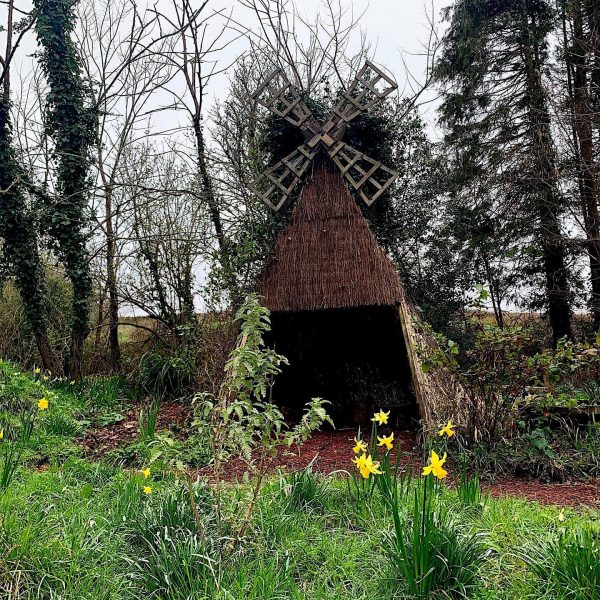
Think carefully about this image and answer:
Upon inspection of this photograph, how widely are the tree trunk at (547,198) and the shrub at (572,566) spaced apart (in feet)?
27.1

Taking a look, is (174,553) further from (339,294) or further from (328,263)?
(328,263)

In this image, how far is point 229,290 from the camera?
7551 mm

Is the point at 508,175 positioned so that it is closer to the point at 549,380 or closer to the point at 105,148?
the point at 549,380

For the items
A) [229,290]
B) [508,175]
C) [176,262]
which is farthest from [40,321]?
[508,175]

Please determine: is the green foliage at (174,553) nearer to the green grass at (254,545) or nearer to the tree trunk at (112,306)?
the green grass at (254,545)

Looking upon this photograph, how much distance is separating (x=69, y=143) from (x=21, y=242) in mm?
1721

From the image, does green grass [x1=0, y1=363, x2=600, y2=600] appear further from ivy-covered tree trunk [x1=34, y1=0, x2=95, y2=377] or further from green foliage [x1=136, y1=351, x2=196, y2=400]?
ivy-covered tree trunk [x1=34, y1=0, x2=95, y2=377]

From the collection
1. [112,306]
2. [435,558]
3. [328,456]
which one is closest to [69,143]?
[112,306]

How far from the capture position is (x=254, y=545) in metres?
2.43

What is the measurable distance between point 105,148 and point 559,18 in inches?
385

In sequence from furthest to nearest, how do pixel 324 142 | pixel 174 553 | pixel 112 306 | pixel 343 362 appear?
pixel 112 306
pixel 343 362
pixel 324 142
pixel 174 553

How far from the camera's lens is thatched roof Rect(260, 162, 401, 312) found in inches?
237

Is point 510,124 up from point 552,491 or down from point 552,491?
up

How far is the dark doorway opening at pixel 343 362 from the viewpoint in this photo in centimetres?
753
